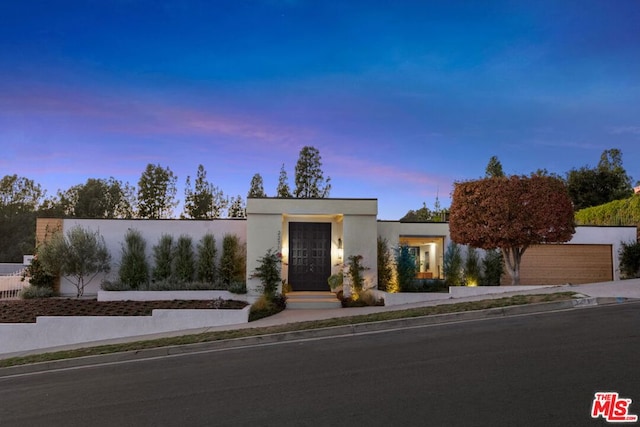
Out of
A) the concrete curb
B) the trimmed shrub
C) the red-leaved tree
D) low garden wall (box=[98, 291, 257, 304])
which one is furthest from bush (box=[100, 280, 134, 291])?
the red-leaved tree

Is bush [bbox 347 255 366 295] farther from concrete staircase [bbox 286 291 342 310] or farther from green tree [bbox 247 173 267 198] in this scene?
green tree [bbox 247 173 267 198]

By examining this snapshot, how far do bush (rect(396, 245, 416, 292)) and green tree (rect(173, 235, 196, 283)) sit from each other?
750cm

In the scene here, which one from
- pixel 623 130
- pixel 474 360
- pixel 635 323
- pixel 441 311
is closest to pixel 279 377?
pixel 474 360

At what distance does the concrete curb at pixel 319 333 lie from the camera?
30.6 feet

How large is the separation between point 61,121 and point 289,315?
12036 millimetres

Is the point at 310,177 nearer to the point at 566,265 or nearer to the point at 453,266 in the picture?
the point at 453,266

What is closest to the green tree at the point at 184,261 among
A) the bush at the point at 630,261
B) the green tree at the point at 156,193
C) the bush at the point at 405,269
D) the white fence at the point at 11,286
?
the white fence at the point at 11,286

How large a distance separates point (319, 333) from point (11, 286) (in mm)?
15208

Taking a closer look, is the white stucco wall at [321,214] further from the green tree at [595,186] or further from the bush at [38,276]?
the green tree at [595,186]

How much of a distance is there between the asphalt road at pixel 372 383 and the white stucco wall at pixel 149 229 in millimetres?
9454

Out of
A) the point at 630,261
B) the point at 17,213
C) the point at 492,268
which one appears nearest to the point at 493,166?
the point at 630,261

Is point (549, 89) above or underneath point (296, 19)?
underneath

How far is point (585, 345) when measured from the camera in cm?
689

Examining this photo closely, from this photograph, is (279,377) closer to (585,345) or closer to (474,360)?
(474,360)
